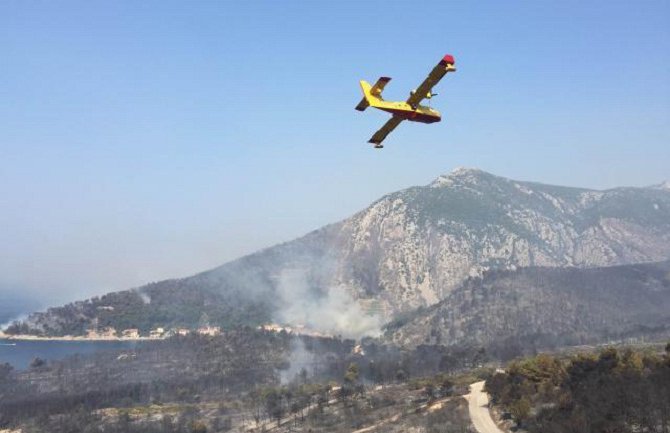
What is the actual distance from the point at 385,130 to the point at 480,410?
94.1 metres

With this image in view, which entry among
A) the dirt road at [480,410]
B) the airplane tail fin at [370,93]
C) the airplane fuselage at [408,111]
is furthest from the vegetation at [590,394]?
the airplane tail fin at [370,93]

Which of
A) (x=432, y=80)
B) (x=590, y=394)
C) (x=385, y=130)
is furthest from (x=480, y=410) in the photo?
(x=432, y=80)

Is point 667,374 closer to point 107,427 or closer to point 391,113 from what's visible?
point 391,113

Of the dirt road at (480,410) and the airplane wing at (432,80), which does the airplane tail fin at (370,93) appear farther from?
the dirt road at (480,410)

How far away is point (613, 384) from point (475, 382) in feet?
264

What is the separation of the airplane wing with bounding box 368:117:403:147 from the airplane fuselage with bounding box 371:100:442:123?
4.83 ft

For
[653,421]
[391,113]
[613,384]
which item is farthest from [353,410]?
[391,113]

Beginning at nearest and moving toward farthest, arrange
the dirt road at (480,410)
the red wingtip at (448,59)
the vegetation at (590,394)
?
the red wingtip at (448,59)
the vegetation at (590,394)
the dirt road at (480,410)

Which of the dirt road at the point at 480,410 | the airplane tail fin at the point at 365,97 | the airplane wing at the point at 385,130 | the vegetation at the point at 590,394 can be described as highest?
the airplane tail fin at the point at 365,97

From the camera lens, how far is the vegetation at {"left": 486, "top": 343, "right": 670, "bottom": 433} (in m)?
89.6

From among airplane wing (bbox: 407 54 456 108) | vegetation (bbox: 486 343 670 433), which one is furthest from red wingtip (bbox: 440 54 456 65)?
vegetation (bbox: 486 343 670 433)

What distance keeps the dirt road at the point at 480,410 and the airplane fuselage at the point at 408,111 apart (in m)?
78.9

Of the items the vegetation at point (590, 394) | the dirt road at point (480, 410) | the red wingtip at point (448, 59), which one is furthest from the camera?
the dirt road at point (480, 410)

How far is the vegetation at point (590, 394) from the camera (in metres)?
89.6
